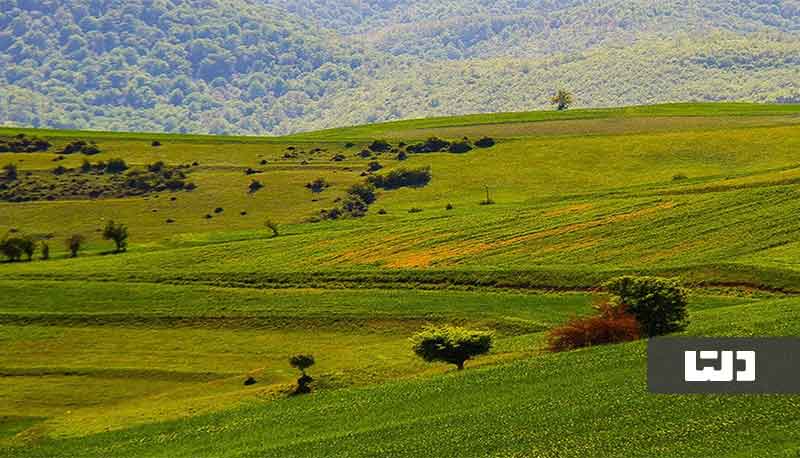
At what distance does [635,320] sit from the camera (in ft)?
240

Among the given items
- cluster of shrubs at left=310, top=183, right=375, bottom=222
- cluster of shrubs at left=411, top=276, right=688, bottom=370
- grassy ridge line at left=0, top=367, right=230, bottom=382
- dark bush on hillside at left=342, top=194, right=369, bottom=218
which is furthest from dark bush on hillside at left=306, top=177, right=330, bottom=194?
cluster of shrubs at left=411, top=276, right=688, bottom=370

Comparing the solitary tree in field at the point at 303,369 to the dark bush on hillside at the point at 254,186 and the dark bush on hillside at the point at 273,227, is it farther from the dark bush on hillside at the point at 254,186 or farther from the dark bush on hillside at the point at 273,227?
the dark bush on hillside at the point at 254,186

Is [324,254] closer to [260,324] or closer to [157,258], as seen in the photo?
[157,258]

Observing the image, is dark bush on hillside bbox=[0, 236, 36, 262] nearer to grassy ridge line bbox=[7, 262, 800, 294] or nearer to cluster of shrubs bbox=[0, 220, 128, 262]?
cluster of shrubs bbox=[0, 220, 128, 262]

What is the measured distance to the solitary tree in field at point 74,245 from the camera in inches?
5955

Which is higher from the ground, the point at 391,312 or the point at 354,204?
the point at 354,204

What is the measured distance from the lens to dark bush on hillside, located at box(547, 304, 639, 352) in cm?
7200

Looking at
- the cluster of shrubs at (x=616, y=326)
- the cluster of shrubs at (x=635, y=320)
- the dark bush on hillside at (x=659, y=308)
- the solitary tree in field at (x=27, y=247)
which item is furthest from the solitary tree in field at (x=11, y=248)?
the dark bush on hillside at (x=659, y=308)

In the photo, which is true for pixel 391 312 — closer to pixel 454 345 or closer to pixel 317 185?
pixel 454 345

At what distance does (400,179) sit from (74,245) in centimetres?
5827

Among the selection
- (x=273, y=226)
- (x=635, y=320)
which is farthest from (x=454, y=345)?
(x=273, y=226)

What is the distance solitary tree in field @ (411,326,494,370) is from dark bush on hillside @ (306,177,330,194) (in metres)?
115

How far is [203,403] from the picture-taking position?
256 feet

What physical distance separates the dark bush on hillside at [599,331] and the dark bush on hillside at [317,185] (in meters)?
118
